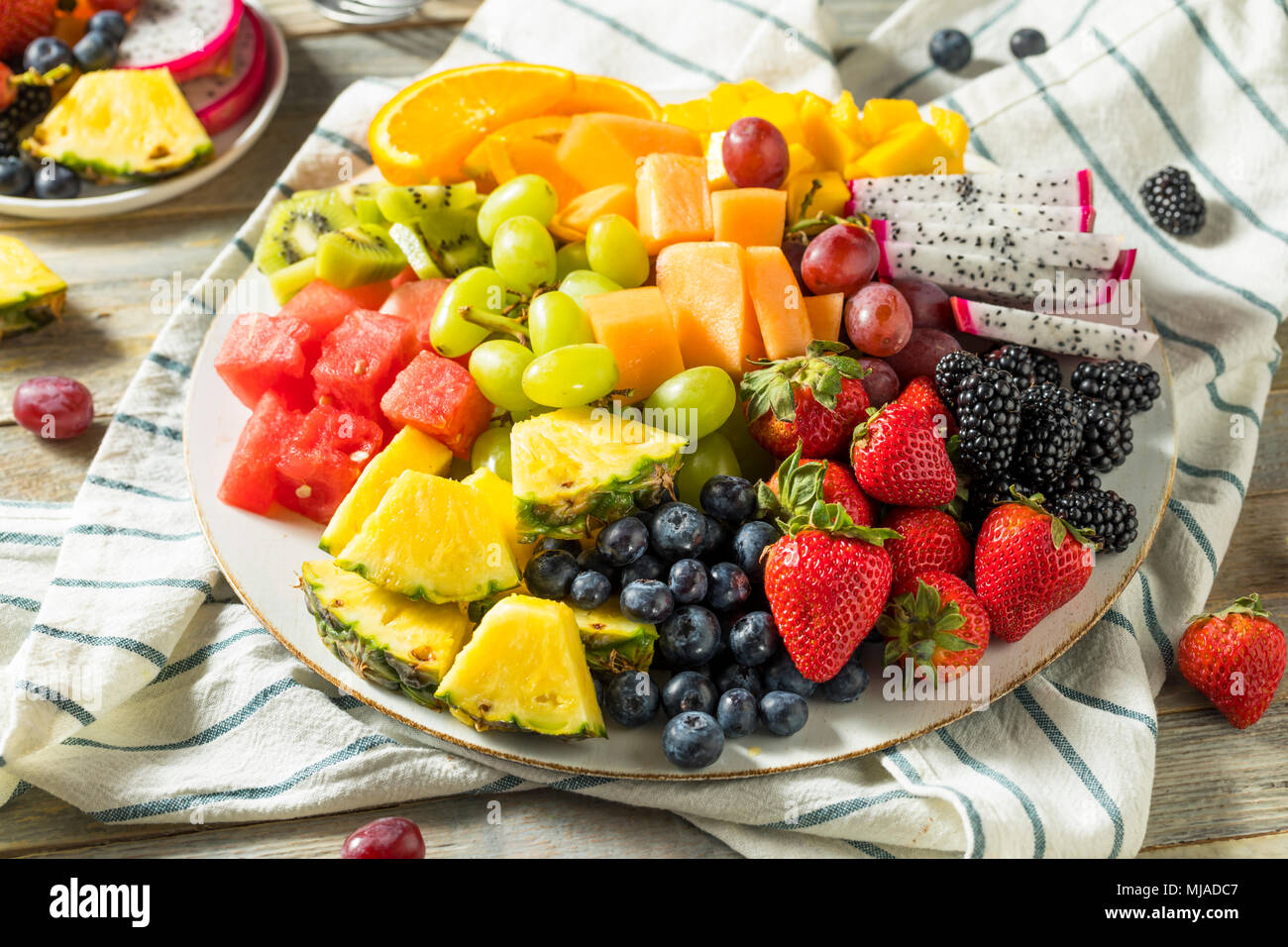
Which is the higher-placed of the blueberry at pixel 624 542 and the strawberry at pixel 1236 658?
the strawberry at pixel 1236 658

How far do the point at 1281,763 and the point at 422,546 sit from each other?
1.47m

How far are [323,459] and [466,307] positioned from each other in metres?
0.37

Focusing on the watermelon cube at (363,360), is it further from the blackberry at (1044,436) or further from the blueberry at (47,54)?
the blueberry at (47,54)

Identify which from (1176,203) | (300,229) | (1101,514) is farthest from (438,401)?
(1176,203)

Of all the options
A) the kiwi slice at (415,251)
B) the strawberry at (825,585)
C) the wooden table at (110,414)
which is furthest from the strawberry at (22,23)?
the strawberry at (825,585)

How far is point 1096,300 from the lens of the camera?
2.22 metres

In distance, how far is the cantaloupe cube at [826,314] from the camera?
2.02 metres

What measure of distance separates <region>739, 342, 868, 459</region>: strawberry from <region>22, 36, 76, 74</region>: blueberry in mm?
2069

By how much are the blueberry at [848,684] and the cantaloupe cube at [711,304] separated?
0.56 meters

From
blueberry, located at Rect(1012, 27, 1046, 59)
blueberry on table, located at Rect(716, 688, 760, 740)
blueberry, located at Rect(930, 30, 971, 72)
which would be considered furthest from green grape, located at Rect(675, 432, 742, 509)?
blueberry, located at Rect(1012, 27, 1046, 59)

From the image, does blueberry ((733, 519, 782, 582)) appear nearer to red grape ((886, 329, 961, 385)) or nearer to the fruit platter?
the fruit platter

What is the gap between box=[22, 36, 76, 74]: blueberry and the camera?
275cm

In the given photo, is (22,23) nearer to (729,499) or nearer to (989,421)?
(729,499)

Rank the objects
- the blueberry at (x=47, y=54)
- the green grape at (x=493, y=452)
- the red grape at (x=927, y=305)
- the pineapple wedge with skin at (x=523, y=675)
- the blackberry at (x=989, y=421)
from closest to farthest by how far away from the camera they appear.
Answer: the pineapple wedge with skin at (x=523, y=675)
the blackberry at (x=989, y=421)
the green grape at (x=493, y=452)
the red grape at (x=927, y=305)
the blueberry at (x=47, y=54)
